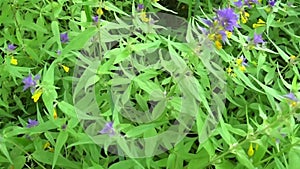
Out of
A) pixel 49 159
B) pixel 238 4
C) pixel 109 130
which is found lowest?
pixel 49 159

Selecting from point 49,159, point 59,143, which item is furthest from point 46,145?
point 59,143

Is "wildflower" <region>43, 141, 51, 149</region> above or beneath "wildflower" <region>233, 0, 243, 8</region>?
beneath

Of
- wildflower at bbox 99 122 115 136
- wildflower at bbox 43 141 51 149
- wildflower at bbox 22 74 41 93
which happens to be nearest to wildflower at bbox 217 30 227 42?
wildflower at bbox 99 122 115 136

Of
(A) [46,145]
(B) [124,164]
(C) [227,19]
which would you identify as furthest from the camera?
(A) [46,145]

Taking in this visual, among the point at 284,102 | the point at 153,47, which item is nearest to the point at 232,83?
the point at 153,47

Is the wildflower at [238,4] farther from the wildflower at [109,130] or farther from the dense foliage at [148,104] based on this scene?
the wildflower at [109,130]

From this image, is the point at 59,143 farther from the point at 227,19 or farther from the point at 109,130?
the point at 227,19

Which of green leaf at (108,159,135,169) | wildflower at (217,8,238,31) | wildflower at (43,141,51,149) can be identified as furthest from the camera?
wildflower at (43,141,51,149)

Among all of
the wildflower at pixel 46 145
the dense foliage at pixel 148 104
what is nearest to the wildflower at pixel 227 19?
the dense foliage at pixel 148 104

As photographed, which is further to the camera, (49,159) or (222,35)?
(49,159)

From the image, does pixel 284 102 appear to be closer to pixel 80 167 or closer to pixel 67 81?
pixel 80 167

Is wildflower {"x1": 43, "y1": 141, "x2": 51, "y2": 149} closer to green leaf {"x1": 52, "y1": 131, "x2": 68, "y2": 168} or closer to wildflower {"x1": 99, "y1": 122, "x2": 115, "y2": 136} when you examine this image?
green leaf {"x1": 52, "y1": 131, "x2": 68, "y2": 168}

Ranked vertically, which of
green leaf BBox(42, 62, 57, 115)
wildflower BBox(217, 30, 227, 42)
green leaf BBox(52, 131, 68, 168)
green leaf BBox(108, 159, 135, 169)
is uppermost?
wildflower BBox(217, 30, 227, 42)
